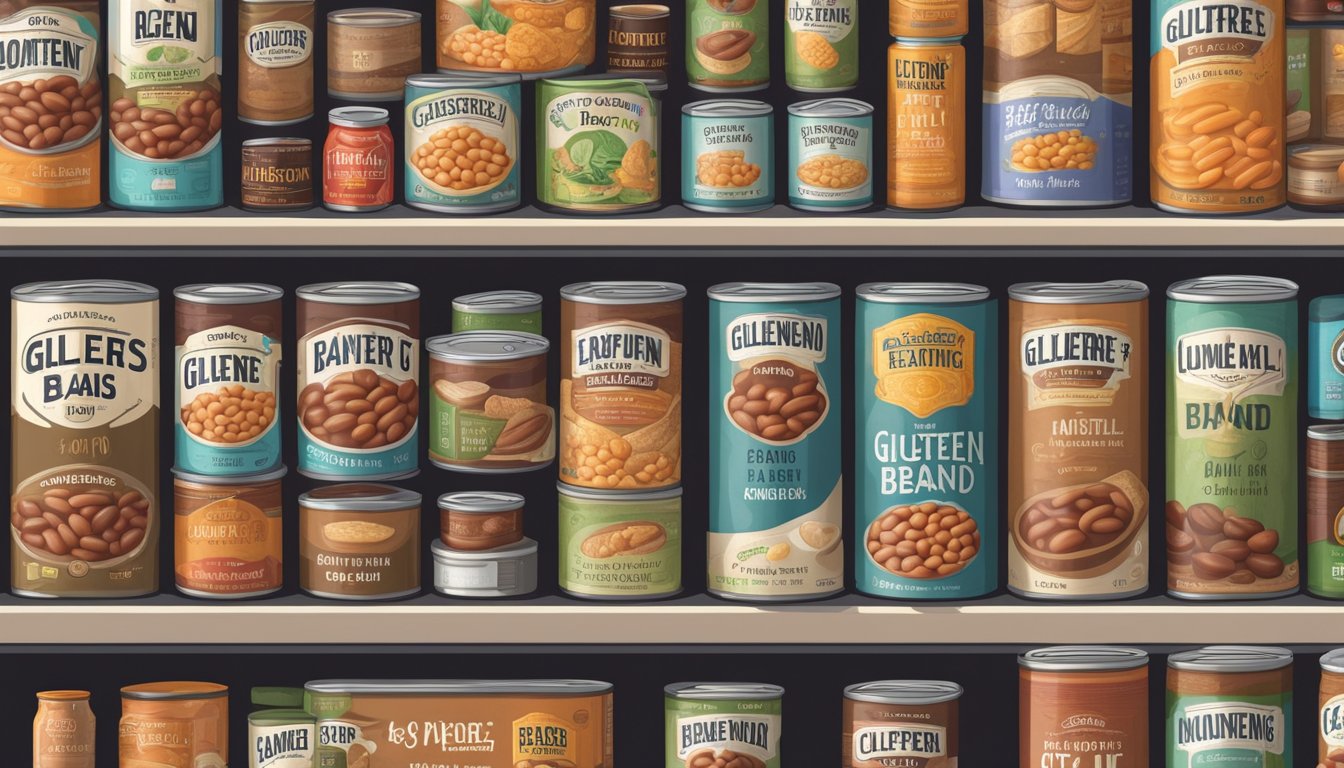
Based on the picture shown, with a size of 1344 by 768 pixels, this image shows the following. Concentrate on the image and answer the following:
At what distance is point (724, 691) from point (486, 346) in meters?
0.44

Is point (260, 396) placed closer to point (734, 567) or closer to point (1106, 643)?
point (734, 567)

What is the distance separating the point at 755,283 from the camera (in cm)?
173

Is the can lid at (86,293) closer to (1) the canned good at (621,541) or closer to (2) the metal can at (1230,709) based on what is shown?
(1) the canned good at (621,541)

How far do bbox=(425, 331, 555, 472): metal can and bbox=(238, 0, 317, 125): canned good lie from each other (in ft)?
0.98

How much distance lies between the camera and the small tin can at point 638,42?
1.76 m

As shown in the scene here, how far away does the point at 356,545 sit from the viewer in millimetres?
1707

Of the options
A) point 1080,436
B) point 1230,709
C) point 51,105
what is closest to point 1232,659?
point 1230,709

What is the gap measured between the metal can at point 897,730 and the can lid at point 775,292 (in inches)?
16.6

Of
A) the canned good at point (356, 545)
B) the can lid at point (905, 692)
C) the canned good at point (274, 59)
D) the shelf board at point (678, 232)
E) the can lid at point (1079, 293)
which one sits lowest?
the can lid at point (905, 692)

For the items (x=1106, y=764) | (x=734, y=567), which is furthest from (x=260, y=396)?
(x=1106, y=764)

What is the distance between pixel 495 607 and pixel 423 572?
167mm

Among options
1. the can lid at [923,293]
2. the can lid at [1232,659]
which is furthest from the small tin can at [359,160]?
the can lid at [1232,659]

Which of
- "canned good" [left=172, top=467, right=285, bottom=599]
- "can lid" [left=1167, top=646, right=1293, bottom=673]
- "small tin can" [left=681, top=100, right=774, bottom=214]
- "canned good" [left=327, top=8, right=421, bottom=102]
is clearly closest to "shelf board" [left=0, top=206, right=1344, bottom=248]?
"small tin can" [left=681, top=100, right=774, bottom=214]

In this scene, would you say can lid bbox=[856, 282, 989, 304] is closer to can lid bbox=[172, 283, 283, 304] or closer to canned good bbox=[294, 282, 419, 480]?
canned good bbox=[294, 282, 419, 480]
